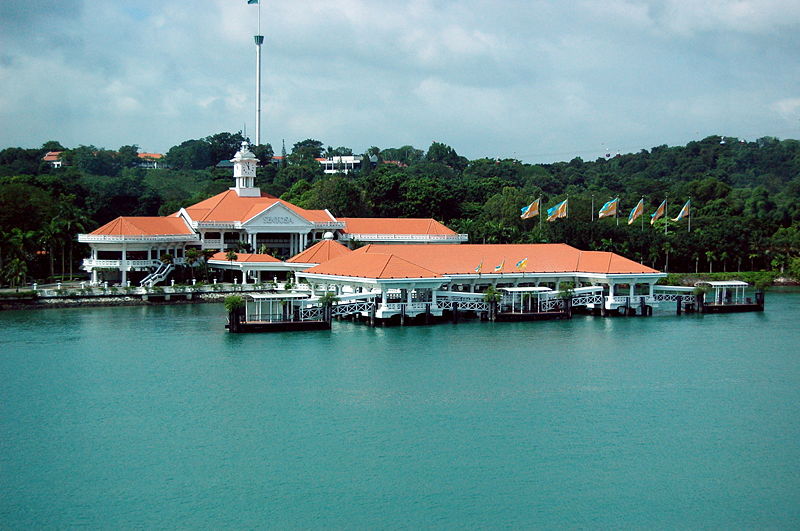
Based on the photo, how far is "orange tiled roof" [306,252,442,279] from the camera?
37438mm

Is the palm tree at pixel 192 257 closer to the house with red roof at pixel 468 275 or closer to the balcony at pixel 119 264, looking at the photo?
the balcony at pixel 119 264

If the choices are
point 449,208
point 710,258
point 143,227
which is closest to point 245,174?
point 143,227

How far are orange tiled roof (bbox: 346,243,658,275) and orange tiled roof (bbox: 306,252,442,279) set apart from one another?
1.58 metres

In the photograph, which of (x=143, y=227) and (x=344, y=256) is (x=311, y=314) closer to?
(x=344, y=256)

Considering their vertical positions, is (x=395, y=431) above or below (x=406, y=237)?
below

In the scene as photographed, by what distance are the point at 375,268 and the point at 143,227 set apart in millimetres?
17254

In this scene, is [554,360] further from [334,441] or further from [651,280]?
[651,280]

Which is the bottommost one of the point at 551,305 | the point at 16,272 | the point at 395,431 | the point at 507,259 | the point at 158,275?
the point at 395,431

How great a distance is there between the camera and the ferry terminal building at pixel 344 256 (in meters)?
39.1

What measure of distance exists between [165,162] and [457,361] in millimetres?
100880

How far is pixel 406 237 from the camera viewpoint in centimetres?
5528

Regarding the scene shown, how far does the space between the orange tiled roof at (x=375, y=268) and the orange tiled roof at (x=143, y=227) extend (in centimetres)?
1240

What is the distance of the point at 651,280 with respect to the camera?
4281 cm

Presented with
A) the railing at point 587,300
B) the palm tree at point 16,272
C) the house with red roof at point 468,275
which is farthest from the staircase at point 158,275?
the railing at point 587,300
